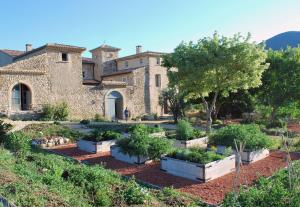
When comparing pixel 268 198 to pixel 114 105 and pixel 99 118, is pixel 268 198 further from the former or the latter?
pixel 114 105

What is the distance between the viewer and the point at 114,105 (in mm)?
30406

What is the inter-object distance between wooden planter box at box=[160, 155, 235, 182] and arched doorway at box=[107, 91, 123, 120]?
19.7m

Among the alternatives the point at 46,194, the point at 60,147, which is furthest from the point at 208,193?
the point at 60,147

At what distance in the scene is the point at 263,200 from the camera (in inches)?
205

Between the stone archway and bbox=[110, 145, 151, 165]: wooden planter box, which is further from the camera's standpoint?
the stone archway

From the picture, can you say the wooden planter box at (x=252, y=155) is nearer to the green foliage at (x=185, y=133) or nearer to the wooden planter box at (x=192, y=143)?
the wooden planter box at (x=192, y=143)

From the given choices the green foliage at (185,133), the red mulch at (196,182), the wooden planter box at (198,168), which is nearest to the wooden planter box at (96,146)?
the red mulch at (196,182)

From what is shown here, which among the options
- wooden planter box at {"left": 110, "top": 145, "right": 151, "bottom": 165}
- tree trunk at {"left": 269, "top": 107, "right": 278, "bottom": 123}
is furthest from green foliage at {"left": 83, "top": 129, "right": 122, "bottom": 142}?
tree trunk at {"left": 269, "top": 107, "right": 278, "bottom": 123}

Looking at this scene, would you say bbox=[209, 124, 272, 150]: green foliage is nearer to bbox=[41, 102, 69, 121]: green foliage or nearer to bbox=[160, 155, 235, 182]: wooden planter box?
bbox=[160, 155, 235, 182]: wooden planter box

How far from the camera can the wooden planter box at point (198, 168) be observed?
9.54 metres

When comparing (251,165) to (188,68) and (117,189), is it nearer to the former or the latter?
(117,189)

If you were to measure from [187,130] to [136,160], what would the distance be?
377 cm

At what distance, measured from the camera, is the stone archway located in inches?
1177

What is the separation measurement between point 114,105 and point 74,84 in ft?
14.5
